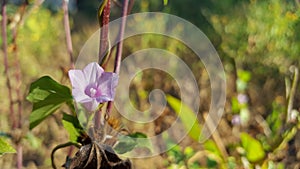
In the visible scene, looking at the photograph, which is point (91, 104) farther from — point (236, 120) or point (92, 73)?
point (236, 120)

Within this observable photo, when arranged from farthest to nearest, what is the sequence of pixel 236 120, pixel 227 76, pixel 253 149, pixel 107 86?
1. pixel 227 76
2. pixel 236 120
3. pixel 253 149
4. pixel 107 86

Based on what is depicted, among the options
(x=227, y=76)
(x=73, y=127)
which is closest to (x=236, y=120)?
(x=227, y=76)

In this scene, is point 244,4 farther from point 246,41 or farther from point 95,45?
point 95,45

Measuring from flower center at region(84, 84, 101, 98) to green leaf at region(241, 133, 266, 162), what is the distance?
697 millimetres

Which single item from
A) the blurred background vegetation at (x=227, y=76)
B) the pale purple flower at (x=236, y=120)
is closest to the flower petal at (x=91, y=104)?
the blurred background vegetation at (x=227, y=76)

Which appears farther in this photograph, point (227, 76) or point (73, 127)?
point (227, 76)

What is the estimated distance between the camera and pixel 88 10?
3811 mm

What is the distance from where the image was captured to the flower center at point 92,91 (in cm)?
68

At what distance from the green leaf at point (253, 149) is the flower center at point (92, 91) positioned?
2.29 feet

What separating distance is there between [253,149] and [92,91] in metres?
0.71

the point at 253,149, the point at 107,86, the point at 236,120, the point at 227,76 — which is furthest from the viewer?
the point at 227,76

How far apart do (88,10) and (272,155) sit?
2680 mm

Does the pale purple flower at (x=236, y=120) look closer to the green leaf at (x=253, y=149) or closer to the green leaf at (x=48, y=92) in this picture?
the green leaf at (x=253, y=149)

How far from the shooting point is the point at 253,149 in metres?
1.31
